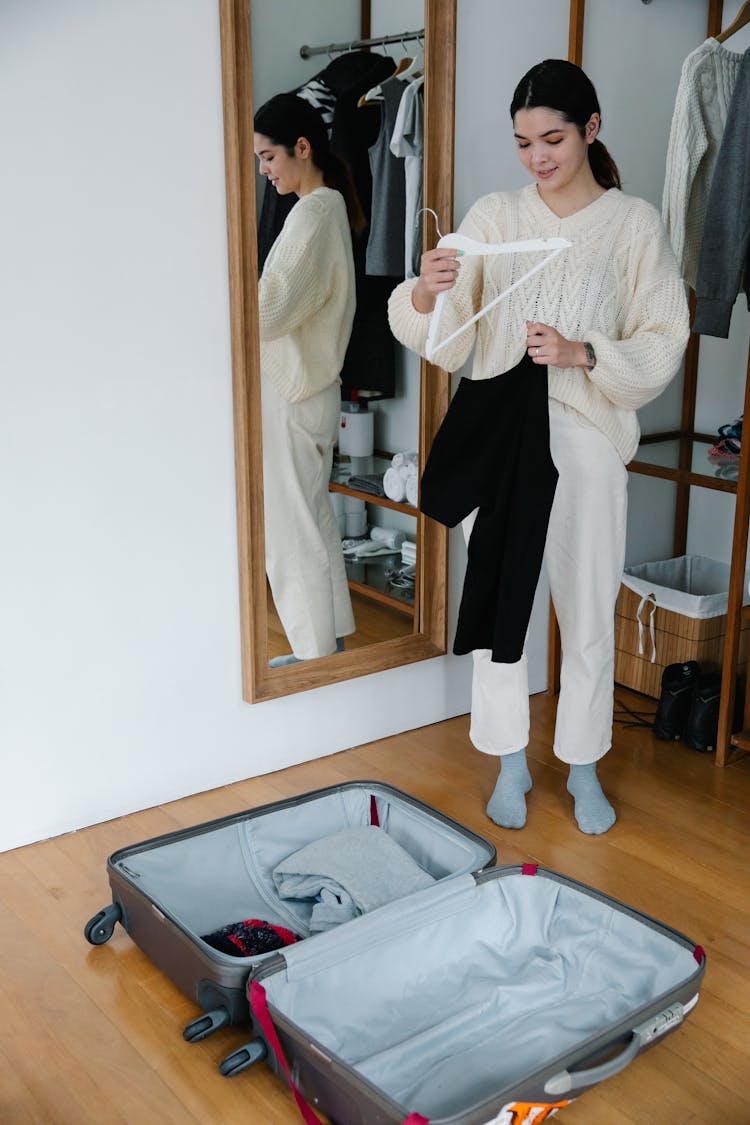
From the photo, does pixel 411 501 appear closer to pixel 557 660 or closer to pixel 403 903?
pixel 557 660

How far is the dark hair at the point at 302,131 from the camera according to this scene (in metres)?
2.32

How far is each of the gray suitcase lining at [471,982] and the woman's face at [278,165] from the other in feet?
4.63

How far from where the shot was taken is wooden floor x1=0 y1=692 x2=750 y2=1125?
1.71 meters

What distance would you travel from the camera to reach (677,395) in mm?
3270

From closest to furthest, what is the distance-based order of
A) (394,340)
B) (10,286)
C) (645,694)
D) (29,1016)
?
1. (29,1016)
2. (10,286)
3. (394,340)
4. (645,694)

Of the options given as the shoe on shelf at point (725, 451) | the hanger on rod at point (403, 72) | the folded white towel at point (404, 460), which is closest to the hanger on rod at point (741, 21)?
Answer: the hanger on rod at point (403, 72)

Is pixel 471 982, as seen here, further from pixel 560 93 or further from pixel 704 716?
pixel 560 93

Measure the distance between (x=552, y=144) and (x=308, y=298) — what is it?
1.93 ft

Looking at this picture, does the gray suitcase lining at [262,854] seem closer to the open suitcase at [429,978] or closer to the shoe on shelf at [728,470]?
the open suitcase at [429,978]

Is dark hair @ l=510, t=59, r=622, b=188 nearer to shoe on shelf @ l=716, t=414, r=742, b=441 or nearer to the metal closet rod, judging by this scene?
the metal closet rod

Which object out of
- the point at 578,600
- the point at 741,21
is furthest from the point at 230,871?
the point at 741,21

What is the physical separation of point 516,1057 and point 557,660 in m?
1.54

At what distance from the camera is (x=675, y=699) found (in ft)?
9.50

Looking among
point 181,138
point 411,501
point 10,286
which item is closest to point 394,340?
point 411,501
